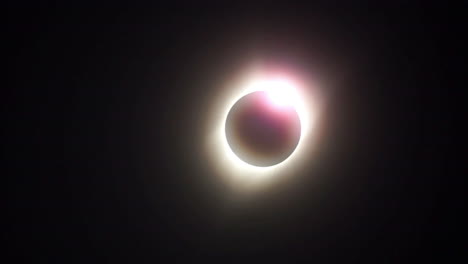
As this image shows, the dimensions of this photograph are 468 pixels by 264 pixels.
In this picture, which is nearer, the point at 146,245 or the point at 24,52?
the point at 24,52

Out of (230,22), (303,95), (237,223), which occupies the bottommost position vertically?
(237,223)

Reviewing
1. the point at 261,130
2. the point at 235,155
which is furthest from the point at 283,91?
the point at 235,155

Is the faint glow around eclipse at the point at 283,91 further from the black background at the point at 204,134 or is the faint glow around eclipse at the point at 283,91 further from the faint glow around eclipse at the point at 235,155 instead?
the black background at the point at 204,134

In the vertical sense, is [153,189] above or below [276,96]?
below

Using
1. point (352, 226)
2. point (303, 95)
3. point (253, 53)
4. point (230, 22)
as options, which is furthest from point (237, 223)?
point (230, 22)

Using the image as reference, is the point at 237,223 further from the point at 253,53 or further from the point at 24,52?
the point at 24,52

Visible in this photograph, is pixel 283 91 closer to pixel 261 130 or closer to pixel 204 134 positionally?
pixel 261 130

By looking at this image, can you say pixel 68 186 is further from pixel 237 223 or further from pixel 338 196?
pixel 338 196
